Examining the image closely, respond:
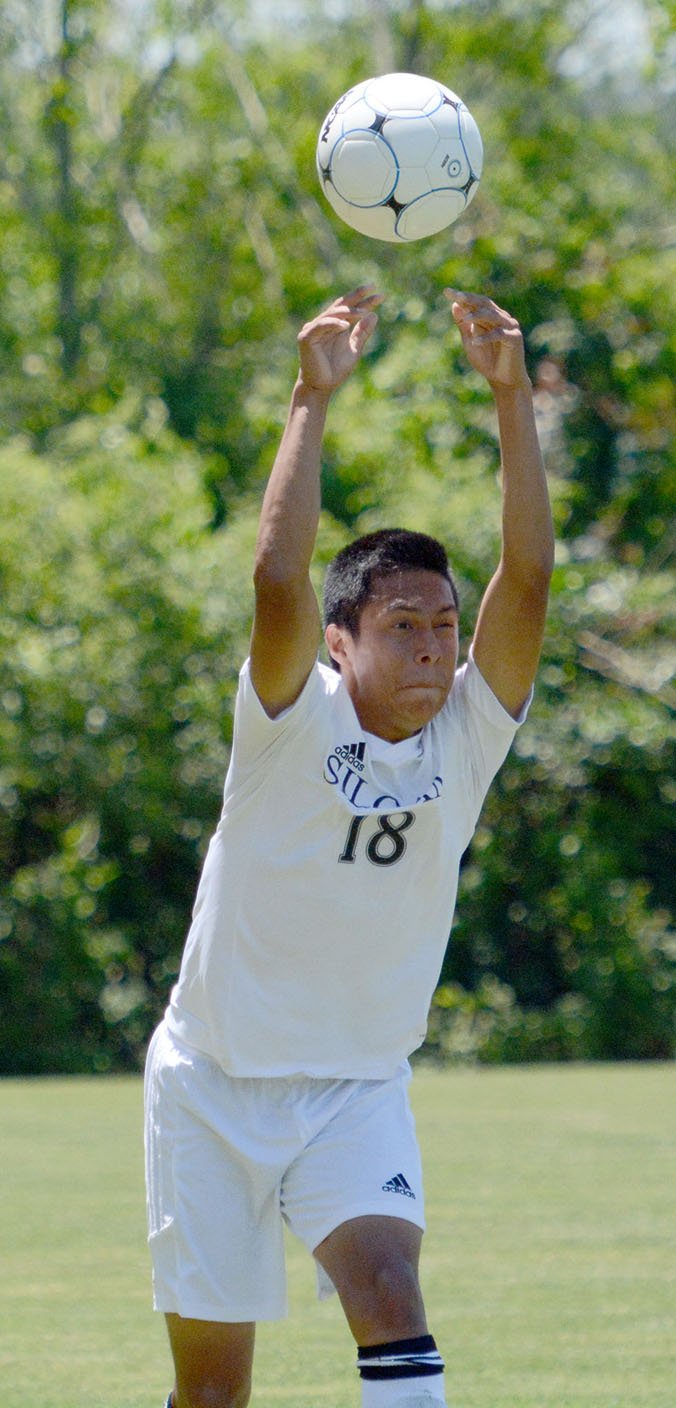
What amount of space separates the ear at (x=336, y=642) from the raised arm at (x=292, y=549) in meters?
0.29

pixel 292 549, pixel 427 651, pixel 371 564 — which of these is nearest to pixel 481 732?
pixel 427 651

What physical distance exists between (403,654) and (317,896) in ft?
1.77

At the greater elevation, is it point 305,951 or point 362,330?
point 362,330

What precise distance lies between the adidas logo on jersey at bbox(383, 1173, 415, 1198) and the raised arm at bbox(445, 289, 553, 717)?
105 centimetres

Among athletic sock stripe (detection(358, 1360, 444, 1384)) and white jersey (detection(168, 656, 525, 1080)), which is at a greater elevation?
white jersey (detection(168, 656, 525, 1080))

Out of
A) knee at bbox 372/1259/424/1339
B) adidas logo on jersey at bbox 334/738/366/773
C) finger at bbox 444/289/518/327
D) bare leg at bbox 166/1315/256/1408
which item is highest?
finger at bbox 444/289/518/327

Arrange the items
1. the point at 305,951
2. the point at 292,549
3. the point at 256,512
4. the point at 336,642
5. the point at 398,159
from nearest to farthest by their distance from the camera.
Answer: the point at 292,549, the point at 305,951, the point at 336,642, the point at 398,159, the point at 256,512

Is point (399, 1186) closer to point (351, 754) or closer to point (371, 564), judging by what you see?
point (351, 754)

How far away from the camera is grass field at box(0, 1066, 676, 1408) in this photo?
629 centimetres

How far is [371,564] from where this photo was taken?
4.32m

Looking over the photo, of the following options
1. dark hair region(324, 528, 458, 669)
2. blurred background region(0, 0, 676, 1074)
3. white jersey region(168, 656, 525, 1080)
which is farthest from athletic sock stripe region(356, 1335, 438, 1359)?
blurred background region(0, 0, 676, 1074)

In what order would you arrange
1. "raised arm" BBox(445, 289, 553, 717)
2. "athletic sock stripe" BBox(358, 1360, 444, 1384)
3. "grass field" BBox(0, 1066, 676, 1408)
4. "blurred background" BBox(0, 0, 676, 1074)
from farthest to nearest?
"blurred background" BBox(0, 0, 676, 1074), "grass field" BBox(0, 1066, 676, 1408), "raised arm" BBox(445, 289, 553, 717), "athletic sock stripe" BBox(358, 1360, 444, 1384)

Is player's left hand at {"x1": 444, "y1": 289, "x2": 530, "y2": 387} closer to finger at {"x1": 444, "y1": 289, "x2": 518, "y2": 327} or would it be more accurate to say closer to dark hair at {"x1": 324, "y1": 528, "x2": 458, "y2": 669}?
finger at {"x1": 444, "y1": 289, "x2": 518, "y2": 327}

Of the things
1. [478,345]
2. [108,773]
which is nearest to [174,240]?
[108,773]
